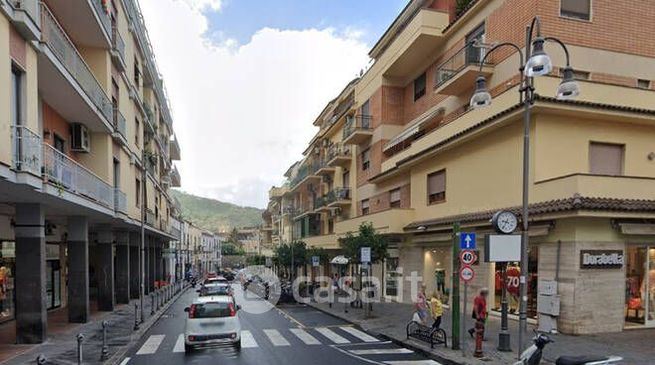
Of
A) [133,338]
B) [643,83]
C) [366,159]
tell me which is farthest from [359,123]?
[133,338]

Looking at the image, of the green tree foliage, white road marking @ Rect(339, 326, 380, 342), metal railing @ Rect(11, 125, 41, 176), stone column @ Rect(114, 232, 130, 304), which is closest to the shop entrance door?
white road marking @ Rect(339, 326, 380, 342)

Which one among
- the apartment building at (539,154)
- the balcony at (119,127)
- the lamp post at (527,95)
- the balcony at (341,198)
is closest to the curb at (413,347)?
the lamp post at (527,95)

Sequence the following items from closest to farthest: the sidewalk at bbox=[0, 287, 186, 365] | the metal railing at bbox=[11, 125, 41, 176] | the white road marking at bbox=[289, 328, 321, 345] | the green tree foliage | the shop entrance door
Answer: the metal railing at bbox=[11, 125, 41, 176] < the sidewalk at bbox=[0, 287, 186, 365] < the white road marking at bbox=[289, 328, 321, 345] < the shop entrance door < the green tree foliage

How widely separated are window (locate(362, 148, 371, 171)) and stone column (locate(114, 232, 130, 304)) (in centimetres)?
1624

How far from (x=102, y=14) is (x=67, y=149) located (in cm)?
549

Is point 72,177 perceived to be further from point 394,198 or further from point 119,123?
point 394,198

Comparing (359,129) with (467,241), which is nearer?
(467,241)

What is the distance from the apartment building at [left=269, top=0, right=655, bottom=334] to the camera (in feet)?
48.9

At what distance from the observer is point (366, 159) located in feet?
114

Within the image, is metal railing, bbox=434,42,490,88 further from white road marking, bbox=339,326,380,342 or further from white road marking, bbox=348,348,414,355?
white road marking, bbox=348,348,414,355

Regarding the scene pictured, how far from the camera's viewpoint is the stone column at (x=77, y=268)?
1988cm

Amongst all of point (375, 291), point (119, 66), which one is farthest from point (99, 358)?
point (375, 291)

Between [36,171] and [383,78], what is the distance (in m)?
22.0

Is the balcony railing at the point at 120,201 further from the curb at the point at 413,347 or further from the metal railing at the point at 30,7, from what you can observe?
the curb at the point at 413,347
